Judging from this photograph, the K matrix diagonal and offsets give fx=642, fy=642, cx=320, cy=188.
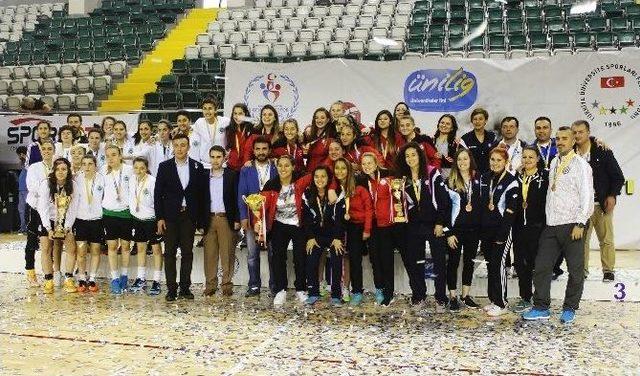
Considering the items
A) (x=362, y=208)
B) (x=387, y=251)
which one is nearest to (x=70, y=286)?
(x=362, y=208)

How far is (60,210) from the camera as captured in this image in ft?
20.5

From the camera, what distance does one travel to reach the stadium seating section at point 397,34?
12930 millimetres

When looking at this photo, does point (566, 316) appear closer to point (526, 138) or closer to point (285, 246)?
point (285, 246)

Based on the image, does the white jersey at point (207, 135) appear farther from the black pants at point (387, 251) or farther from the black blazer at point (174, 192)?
the black pants at point (387, 251)

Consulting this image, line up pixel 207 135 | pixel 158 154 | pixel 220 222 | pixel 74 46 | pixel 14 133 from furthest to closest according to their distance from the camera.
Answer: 1. pixel 74 46
2. pixel 14 133
3. pixel 158 154
4. pixel 207 135
5. pixel 220 222

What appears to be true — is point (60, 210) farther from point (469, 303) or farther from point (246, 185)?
point (469, 303)

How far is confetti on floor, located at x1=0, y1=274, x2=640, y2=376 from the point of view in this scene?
3.89 metres

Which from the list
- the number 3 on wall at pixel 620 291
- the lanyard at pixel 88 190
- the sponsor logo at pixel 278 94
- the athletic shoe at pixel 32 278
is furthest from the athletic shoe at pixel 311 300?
the sponsor logo at pixel 278 94

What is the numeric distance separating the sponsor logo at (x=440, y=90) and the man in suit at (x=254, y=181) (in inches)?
112

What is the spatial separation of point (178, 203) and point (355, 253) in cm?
172

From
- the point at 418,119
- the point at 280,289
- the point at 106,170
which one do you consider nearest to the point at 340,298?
the point at 280,289

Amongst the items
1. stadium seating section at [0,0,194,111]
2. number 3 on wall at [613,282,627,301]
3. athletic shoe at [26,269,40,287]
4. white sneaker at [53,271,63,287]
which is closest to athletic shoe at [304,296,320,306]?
white sneaker at [53,271,63,287]

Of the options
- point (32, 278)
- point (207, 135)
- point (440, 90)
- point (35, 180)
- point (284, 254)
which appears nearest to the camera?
point (284, 254)

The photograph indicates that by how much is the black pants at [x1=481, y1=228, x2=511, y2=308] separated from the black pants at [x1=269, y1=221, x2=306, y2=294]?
1671 mm
